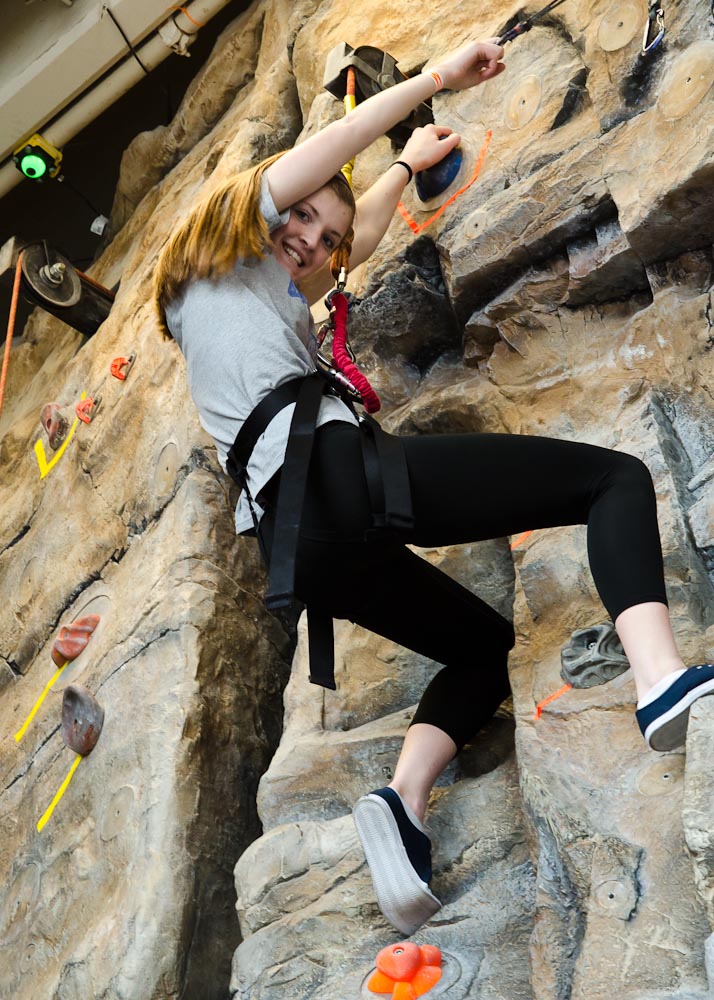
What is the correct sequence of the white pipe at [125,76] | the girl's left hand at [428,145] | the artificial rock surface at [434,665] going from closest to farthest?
1. the artificial rock surface at [434,665]
2. the girl's left hand at [428,145]
3. the white pipe at [125,76]

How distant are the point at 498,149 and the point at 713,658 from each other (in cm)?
172

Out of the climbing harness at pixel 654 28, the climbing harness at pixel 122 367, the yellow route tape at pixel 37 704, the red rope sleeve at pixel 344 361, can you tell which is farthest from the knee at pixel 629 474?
the climbing harness at pixel 122 367

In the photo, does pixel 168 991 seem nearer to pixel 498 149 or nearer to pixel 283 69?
pixel 498 149

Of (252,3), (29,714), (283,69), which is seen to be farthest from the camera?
(252,3)

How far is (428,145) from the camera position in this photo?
9.68 feet

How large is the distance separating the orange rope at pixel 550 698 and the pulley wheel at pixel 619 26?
1654 mm

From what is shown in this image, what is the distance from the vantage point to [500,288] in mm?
2898

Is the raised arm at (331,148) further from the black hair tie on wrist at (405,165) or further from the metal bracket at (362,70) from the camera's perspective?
the metal bracket at (362,70)

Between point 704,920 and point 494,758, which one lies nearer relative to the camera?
point 704,920

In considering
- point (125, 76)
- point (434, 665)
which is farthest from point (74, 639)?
point (125, 76)

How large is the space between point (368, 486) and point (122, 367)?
234cm

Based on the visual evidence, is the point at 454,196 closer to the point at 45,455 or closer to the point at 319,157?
the point at 319,157

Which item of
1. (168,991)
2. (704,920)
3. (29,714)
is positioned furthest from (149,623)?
(704,920)

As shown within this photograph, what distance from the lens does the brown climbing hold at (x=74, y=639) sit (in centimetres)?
344
